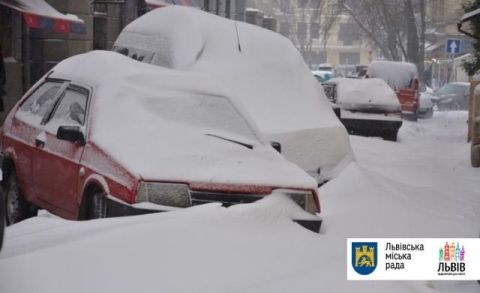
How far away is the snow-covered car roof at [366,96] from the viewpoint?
16531 mm

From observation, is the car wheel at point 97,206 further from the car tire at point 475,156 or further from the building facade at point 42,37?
the building facade at point 42,37

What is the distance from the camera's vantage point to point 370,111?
54.3 feet

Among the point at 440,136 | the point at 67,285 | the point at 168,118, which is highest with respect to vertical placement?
the point at 168,118

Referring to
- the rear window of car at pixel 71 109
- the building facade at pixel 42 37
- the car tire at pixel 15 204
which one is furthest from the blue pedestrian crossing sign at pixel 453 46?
the rear window of car at pixel 71 109

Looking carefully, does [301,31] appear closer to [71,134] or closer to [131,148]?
[71,134]

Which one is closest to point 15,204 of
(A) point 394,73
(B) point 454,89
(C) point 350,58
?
(A) point 394,73

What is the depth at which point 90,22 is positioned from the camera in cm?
1942

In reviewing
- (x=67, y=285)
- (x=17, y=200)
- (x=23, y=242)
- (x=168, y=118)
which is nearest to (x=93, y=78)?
(x=168, y=118)

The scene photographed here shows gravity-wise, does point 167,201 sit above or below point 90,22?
below

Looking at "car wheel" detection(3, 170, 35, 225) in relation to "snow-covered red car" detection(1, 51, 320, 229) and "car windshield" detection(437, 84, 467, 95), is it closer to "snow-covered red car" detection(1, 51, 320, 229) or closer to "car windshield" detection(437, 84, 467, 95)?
"snow-covered red car" detection(1, 51, 320, 229)

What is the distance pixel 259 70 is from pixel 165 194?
13.9 ft

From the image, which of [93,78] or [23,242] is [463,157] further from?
[23,242]

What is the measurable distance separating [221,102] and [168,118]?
0.72m

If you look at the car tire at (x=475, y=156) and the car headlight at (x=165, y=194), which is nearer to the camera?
the car headlight at (x=165, y=194)
